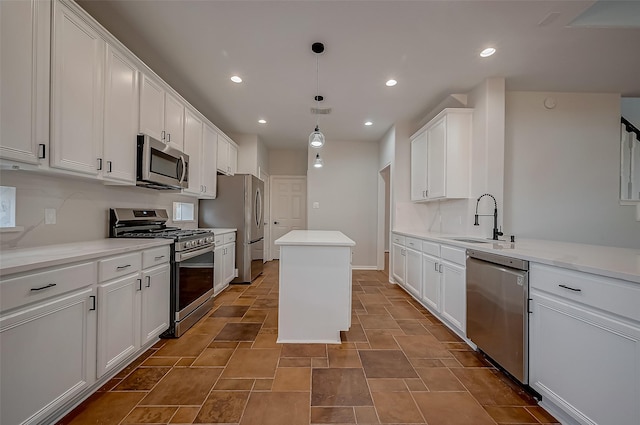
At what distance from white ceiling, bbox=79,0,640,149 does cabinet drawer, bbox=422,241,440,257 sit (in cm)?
193

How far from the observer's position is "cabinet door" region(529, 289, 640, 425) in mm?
1090

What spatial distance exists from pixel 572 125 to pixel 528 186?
3.14 ft

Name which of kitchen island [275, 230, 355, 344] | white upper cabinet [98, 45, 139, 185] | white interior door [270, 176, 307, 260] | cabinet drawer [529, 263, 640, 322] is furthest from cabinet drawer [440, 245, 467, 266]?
white interior door [270, 176, 307, 260]

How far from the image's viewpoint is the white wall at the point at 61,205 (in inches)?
60.2

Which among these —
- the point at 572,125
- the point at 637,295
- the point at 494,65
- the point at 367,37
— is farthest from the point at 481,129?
the point at 637,295

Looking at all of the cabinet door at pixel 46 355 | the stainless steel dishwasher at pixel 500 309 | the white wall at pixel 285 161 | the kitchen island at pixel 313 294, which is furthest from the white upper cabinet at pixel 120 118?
the white wall at pixel 285 161

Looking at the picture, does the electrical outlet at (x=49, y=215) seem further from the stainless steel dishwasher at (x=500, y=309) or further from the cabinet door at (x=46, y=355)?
the stainless steel dishwasher at (x=500, y=309)

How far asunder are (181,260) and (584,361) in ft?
9.39

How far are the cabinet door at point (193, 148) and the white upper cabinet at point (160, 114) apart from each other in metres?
0.12

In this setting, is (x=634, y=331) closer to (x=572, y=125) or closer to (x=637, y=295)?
(x=637, y=295)

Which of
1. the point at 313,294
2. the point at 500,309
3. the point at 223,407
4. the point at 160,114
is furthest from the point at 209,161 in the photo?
the point at 500,309

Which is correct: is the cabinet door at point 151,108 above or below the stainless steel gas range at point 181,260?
above

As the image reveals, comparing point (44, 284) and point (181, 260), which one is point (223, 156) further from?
point (44, 284)

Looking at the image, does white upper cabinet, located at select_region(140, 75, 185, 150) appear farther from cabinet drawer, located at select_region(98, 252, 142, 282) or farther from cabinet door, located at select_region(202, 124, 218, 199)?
cabinet drawer, located at select_region(98, 252, 142, 282)
